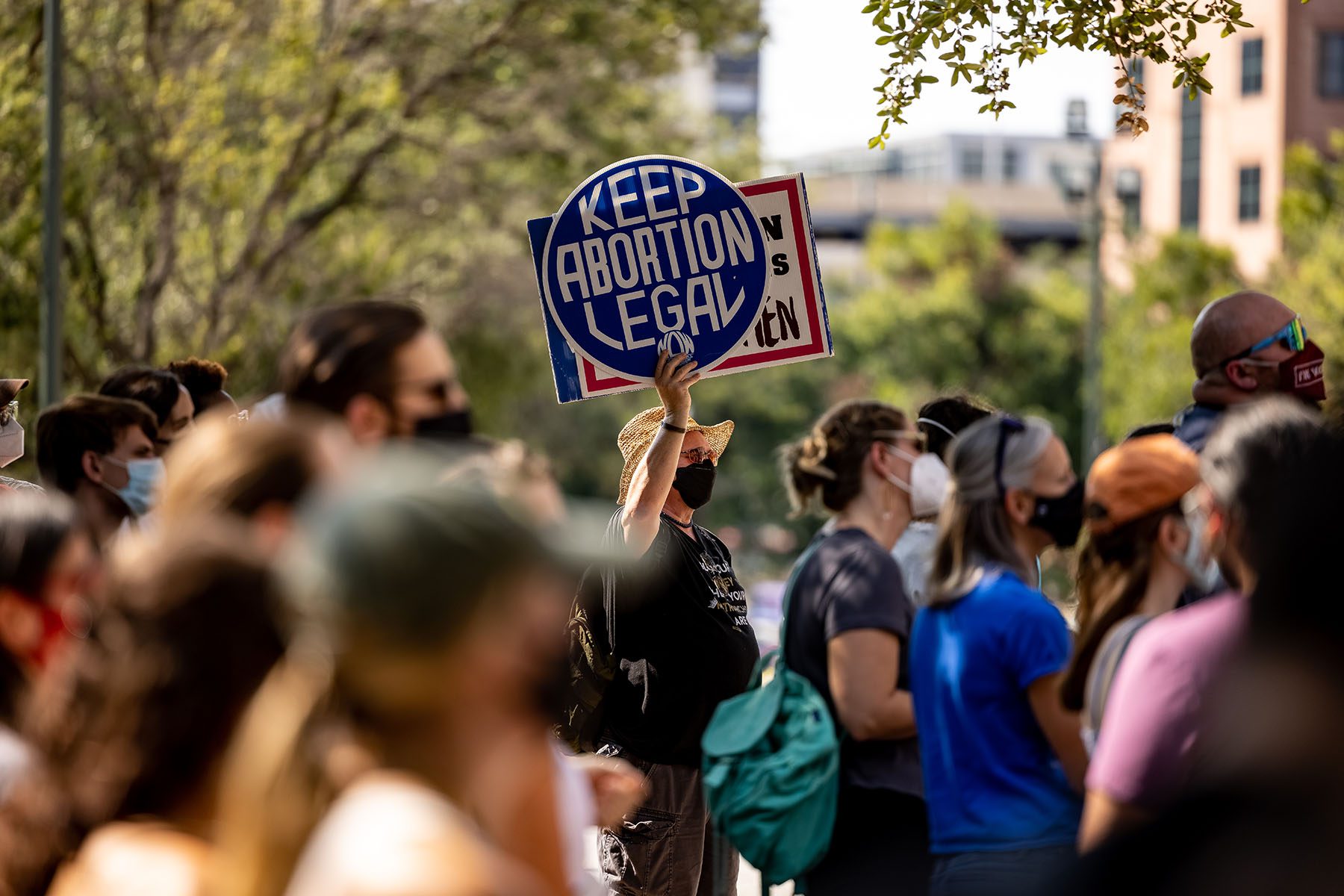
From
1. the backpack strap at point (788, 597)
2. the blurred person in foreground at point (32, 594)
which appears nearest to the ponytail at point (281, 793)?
the blurred person in foreground at point (32, 594)

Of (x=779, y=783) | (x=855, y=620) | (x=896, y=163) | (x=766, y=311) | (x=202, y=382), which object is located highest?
(x=896, y=163)

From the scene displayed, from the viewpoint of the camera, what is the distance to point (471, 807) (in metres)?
1.89

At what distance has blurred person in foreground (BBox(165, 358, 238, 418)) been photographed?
234 inches

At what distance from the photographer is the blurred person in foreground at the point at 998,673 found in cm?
346

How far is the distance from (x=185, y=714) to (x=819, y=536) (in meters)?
2.32

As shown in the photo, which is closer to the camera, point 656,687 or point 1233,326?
point 1233,326

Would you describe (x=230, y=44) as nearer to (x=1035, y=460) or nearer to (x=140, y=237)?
(x=140, y=237)

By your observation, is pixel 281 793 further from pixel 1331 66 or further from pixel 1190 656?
pixel 1331 66

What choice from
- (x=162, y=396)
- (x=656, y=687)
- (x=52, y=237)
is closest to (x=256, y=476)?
(x=656, y=687)

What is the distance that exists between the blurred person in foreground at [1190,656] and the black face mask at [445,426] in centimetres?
117

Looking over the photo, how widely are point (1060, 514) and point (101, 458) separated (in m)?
2.63

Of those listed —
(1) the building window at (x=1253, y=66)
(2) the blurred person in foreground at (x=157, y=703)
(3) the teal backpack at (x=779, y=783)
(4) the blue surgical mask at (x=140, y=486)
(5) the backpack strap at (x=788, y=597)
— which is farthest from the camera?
(1) the building window at (x=1253, y=66)

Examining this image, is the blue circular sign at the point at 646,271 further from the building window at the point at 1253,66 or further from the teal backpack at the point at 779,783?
the building window at the point at 1253,66

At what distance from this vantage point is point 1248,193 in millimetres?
51000
